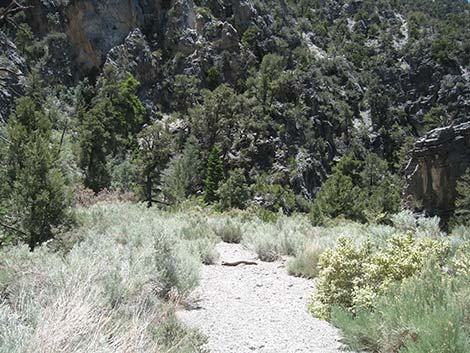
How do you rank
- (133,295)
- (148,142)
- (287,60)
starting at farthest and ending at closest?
(287,60)
(148,142)
(133,295)

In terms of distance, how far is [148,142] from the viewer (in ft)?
98.8

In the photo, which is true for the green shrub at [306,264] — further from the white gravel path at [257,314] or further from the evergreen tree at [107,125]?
the evergreen tree at [107,125]

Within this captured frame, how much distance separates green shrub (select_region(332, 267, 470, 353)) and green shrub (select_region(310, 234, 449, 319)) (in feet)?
1.33

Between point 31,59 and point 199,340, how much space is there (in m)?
55.3

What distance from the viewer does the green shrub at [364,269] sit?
14.8 ft

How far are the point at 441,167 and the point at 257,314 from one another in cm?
2196

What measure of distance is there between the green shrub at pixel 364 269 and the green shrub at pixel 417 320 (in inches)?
16.0

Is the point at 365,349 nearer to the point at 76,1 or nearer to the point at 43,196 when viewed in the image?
the point at 43,196

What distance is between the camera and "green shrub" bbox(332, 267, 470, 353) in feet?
8.73

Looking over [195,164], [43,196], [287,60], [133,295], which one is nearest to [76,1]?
[195,164]

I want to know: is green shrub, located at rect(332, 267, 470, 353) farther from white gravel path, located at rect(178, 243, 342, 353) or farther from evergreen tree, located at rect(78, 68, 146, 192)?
evergreen tree, located at rect(78, 68, 146, 192)

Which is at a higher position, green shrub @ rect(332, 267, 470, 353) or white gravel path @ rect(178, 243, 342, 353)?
green shrub @ rect(332, 267, 470, 353)

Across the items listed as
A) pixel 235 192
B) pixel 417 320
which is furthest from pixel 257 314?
pixel 235 192

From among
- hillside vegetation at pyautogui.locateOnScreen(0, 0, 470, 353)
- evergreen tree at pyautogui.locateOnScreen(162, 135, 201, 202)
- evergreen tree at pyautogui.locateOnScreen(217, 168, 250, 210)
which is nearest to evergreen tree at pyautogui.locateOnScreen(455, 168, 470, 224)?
hillside vegetation at pyautogui.locateOnScreen(0, 0, 470, 353)
